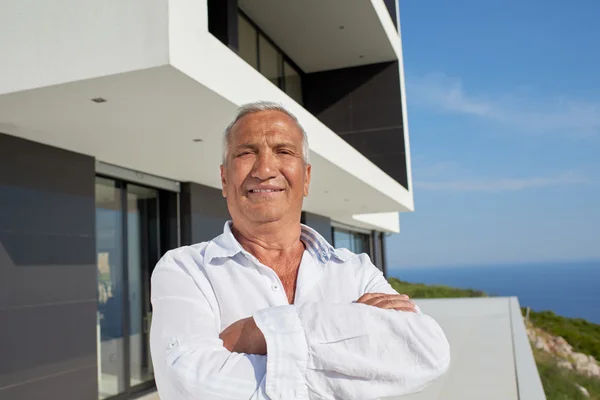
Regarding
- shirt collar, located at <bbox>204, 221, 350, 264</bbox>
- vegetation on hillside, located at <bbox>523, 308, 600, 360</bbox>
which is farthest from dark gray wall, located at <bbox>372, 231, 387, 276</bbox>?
shirt collar, located at <bbox>204, 221, 350, 264</bbox>

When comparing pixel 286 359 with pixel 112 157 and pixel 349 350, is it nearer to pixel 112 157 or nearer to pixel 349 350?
pixel 349 350

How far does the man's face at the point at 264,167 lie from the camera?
1.34 metres

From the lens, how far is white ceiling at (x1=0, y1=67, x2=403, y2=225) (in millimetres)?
3688

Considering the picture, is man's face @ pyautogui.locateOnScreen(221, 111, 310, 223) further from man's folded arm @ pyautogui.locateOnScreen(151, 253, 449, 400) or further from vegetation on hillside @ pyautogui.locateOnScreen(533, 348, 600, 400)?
vegetation on hillside @ pyautogui.locateOnScreen(533, 348, 600, 400)

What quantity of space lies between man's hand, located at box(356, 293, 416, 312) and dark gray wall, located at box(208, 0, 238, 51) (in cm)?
469

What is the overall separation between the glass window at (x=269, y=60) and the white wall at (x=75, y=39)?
642 centimetres

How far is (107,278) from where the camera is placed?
256 inches

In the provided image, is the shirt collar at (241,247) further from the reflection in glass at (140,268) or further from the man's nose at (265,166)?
the reflection in glass at (140,268)

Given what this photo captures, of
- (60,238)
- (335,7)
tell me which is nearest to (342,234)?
(335,7)

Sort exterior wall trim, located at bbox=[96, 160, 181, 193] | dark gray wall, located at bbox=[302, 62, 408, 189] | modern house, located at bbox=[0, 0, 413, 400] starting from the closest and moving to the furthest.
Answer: modern house, located at bbox=[0, 0, 413, 400] → exterior wall trim, located at bbox=[96, 160, 181, 193] → dark gray wall, located at bbox=[302, 62, 408, 189]

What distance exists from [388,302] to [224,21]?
4860 mm

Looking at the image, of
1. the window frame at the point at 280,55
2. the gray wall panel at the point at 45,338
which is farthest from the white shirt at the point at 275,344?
the window frame at the point at 280,55

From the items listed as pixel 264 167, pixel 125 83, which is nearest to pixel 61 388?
pixel 125 83

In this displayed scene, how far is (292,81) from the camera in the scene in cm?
1195
